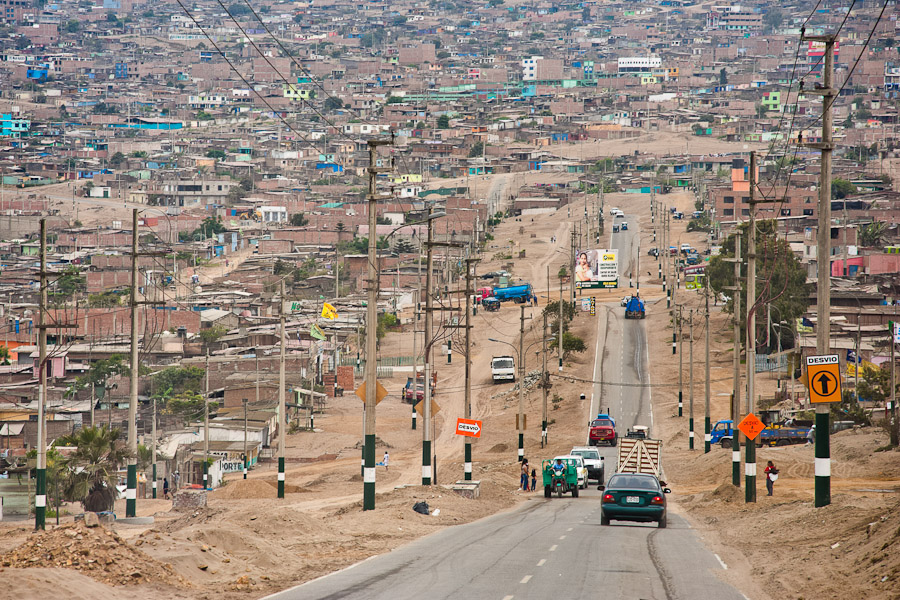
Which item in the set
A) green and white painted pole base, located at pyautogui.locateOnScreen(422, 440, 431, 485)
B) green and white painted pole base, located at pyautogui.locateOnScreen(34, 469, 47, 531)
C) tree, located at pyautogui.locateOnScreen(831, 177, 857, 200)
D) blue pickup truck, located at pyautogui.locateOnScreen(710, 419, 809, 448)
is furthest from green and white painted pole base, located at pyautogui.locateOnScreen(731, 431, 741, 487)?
tree, located at pyautogui.locateOnScreen(831, 177, 857, 200)

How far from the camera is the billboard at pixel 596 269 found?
120125 millimetres

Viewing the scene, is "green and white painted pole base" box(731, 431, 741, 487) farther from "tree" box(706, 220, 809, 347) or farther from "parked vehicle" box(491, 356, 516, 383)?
"parked vehicle" box(491, 356, 516, 383)

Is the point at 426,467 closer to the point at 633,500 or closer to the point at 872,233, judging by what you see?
the point at 633,500

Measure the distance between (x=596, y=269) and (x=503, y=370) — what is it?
126ft

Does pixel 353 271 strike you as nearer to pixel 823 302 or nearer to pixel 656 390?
pixel 656 390

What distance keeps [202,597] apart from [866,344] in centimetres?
7029

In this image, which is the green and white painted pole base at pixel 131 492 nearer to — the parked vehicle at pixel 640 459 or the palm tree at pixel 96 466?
the palm tree at pixel 96 466

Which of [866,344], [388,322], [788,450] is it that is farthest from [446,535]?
[388,322]

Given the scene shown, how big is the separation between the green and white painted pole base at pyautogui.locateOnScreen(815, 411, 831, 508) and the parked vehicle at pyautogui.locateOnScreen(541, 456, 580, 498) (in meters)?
15.8

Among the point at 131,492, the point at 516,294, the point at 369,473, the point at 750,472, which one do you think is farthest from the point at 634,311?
the point at 369,473

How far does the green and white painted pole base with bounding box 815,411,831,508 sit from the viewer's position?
79.0 ft

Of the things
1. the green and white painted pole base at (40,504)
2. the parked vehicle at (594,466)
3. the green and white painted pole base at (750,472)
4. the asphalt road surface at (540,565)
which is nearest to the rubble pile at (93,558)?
the asphalt road surface at (540,565)

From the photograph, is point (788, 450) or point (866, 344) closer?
point (788, 450)

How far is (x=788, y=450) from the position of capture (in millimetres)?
51969
